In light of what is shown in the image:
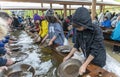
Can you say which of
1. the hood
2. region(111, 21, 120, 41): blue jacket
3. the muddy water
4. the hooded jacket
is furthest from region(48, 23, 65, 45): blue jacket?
region(111, 21, 120, 41): blue jacket

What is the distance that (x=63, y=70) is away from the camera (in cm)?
276

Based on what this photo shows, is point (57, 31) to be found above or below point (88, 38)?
below

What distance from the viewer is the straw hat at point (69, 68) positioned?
107 inches

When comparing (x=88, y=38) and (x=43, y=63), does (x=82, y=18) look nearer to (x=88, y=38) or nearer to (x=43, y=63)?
(x=88, y=38)

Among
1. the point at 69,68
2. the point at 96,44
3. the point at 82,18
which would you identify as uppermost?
the point at 82,18

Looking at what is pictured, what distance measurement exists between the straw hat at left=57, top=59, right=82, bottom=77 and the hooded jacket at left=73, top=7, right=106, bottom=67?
8.1 inches

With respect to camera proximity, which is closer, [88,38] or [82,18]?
[82,18]

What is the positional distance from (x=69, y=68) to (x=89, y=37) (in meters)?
0.54

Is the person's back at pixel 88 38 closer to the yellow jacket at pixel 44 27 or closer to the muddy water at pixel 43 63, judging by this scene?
the muddy water at pixel 43 63

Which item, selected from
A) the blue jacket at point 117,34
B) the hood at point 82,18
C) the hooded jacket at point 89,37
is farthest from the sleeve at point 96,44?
the blue jacket at point 117,34

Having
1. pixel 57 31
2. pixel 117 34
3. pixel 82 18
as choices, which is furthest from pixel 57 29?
pixel 117 34

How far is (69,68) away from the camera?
275 cm

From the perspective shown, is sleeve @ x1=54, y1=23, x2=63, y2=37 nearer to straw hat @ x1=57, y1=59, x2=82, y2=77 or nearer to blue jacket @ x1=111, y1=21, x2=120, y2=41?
straw hat @ x1=57, y1=59, x2=82, y2=77

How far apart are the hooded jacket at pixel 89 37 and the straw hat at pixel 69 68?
0.67 feet
